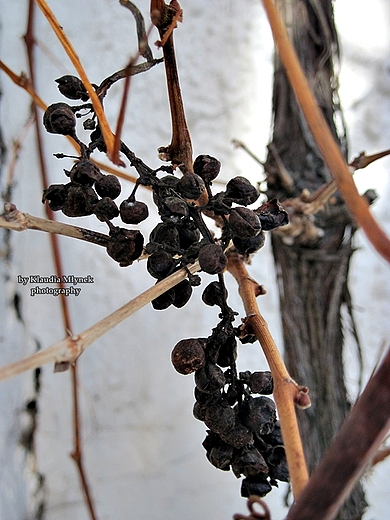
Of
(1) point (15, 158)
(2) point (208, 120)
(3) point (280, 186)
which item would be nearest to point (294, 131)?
(3) point (280, 186)

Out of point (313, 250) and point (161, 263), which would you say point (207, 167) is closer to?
point (161, 263)

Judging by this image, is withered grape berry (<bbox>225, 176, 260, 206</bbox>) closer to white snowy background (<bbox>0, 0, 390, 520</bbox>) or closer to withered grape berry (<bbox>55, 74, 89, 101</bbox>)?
withered grape berry (<bbox>55, 74, 89, 101</bbox>)

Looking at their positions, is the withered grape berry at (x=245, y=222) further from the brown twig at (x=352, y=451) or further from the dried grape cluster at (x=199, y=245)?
the brown twig at (x=352, y=451)

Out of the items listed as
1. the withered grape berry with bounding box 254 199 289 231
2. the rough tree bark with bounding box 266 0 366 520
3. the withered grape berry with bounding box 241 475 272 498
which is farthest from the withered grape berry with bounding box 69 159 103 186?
the rough tree bark with bounding box 266 0 366 520

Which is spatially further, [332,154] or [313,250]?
[313,250]

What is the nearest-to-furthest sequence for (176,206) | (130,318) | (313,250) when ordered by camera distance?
1. (176,206)
2. (313,250)
3. (130,318)

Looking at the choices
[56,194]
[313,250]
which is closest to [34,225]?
[56,194]
